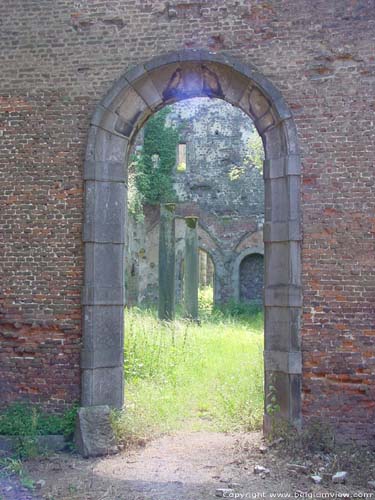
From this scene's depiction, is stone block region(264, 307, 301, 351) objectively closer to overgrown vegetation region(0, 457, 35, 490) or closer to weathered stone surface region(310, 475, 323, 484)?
weathered stone surface region(310, 475, 323, 484)

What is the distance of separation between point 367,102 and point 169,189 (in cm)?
1621

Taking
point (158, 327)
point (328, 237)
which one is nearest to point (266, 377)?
point (328, 237)

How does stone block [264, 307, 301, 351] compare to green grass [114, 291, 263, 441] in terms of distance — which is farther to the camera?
green grass [114, 291, 263, 441]

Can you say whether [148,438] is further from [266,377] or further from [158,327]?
[158,327]

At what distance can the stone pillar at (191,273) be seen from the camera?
57.4 feet

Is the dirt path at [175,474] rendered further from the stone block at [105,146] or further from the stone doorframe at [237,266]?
the stone doorframe at [237,266]

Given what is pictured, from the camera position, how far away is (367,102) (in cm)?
696

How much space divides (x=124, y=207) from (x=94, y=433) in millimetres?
2837

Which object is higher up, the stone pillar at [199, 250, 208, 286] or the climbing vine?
the climbing vine

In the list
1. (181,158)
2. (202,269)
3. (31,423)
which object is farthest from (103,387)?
(202,269)

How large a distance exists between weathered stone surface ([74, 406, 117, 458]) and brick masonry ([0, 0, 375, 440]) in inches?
15.7

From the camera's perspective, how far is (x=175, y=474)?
6.25 metres

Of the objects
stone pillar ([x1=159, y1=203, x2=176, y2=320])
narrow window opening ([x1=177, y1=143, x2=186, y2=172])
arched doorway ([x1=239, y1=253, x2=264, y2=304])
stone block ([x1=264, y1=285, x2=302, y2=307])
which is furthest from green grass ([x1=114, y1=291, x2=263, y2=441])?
narrow window opening ([x1=177, y1=143, x2=186, y2=172])

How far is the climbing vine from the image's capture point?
2277cm
